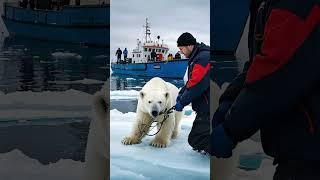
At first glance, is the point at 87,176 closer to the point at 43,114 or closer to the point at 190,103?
the point at 43,114

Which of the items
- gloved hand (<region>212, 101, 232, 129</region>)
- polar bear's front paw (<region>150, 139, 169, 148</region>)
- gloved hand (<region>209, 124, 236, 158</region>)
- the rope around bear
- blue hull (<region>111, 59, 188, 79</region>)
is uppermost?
blue hull (<region>111, 59, 188, 79</region>)

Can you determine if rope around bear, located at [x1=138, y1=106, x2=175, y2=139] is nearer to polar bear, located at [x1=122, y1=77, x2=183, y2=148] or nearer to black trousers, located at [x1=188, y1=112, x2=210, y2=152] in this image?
polar bear, located at [x1=122, y1=77, x2=183, y2=148]

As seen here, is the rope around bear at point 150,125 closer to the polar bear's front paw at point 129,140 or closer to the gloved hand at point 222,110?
the polar bear's front paw at point 129,140

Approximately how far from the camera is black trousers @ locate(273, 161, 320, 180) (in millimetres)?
852

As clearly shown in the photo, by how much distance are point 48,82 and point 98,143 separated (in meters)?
0.44

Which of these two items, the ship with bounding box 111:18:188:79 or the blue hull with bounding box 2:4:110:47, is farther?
the ship with bounding box 111:18:188:79

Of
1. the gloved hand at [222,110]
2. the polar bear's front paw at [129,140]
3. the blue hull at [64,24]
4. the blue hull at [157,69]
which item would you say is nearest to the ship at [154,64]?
the blue hull at [157,69]

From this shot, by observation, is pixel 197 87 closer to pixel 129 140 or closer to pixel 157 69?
pixel 157 69

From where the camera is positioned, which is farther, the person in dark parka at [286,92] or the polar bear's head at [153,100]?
the polar bear's head at [153,100]

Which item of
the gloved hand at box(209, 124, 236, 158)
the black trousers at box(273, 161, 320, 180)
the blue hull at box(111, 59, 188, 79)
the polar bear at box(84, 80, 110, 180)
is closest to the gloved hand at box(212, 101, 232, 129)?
the gloved hand at box(209, 124, 236, 158)

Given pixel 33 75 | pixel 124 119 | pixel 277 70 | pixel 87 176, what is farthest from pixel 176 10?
pixel 277 70

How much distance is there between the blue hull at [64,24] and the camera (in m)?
2.20

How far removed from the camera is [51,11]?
7.39ft

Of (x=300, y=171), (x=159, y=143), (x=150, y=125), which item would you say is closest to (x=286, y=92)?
(x=300, y=171)
